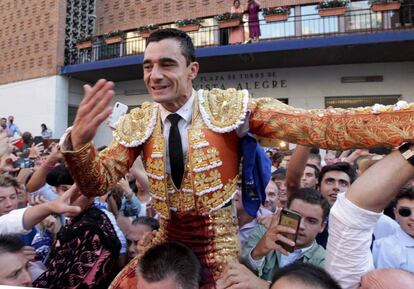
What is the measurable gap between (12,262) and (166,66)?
137cm

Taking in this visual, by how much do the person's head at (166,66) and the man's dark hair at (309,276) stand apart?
1002 mm

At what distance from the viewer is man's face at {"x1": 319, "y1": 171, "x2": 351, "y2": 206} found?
3961 mm

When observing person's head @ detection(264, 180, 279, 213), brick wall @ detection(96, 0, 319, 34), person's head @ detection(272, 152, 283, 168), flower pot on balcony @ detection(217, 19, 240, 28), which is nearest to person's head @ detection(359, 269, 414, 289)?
person's head @ detection(264, 180, 279, 213)

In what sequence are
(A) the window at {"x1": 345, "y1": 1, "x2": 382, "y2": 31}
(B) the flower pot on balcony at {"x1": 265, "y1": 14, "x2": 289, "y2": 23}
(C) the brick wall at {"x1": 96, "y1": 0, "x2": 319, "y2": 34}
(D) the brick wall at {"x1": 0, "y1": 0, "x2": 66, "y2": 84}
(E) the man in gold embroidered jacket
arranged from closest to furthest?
(E) the man in gold embroidered jacket → (A) the window at {"x1": 345, "y1": 1, "x2": 382, "y2": 31} → (B) the flower pot on balcony at {"x1": 265, "y1": 14, "x2": 289, "y2": 23} → (C) the brick wall at {"x1": 96, "y1": 0, "x2": 319, "y2": 34} → (D) the brick wall at {"x1": 0, "y1": 0, "x2": 66, "y2": 84}

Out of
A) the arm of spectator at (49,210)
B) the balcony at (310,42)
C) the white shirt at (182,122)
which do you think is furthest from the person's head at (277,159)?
the balcony at (310,42)

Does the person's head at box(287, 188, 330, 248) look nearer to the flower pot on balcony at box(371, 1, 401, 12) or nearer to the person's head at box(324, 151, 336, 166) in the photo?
the person's head at box(324, 151, 336, 166)

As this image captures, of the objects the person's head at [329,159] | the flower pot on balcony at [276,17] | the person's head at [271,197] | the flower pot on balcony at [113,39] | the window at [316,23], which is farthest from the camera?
the flower pot on balcony at [113,39]

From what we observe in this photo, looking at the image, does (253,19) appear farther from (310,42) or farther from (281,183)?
(281,183)

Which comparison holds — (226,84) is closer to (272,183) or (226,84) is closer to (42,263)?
(272,183)

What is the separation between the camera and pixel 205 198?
2.10 m

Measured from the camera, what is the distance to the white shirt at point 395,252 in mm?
2705

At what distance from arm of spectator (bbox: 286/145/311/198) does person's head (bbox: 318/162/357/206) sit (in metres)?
0.83

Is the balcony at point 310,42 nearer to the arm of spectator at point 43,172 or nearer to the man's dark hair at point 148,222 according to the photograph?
the arm of spectator at point 43,172

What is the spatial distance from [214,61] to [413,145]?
1350cm
